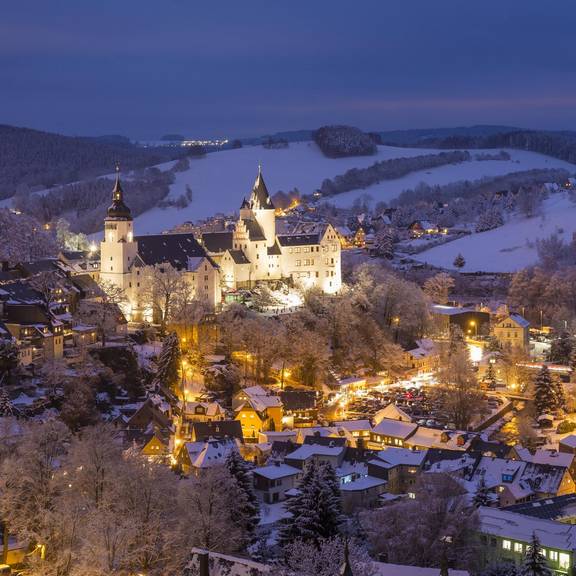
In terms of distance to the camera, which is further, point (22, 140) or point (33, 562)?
point (22, 140)

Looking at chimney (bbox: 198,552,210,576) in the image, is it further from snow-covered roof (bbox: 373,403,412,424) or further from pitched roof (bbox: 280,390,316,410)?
pitched roof (bbox: 280,390,316,410)

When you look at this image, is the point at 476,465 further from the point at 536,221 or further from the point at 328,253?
the point at 536,221

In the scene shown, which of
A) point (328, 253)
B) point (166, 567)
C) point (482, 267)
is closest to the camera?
point (166, 567)

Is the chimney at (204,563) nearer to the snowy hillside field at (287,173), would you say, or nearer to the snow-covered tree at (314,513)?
the snow-covered tree at (314,513)

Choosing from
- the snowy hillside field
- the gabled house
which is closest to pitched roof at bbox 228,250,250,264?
the gabled house

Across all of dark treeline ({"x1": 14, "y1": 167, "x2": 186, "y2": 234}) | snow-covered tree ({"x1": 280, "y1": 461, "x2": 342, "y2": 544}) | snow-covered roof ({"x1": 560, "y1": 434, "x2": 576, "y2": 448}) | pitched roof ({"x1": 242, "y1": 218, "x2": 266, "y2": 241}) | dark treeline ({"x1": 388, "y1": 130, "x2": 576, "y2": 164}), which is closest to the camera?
snow-covered tree ({"x1": 280, "y1": 461, "x2": 342, "y2": 544})

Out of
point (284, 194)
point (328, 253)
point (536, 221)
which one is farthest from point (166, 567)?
point (284, 194)

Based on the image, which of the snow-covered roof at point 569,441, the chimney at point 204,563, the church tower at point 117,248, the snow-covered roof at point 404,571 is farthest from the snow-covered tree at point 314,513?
the church tower at point 117,248
